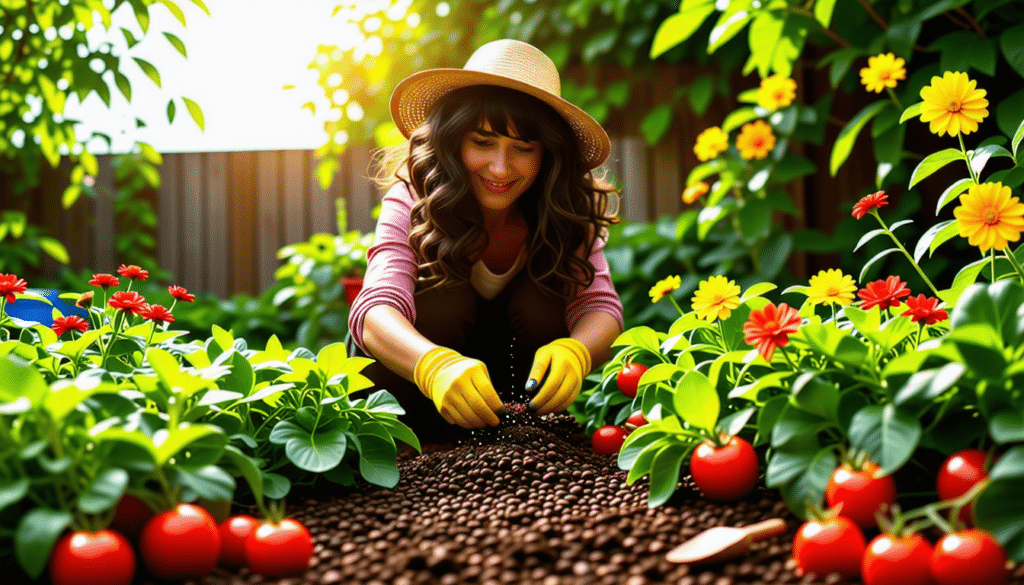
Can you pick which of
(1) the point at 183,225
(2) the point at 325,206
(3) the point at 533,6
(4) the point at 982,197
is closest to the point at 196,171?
(1) the point at 183,225

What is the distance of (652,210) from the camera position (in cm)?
424

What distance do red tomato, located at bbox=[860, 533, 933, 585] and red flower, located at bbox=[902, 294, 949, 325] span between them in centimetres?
41

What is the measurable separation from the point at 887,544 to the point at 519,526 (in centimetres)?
54

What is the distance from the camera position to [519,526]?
1277mm

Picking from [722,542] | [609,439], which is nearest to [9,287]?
[609,439]

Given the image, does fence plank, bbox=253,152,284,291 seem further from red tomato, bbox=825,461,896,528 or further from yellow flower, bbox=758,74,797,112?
red tomato, bbox=825,461,896,528

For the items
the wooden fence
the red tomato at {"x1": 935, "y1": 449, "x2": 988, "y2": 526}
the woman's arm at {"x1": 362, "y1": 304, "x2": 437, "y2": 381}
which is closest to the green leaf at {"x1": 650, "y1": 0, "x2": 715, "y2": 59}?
the woman's arm at {"x1": 362, "y1": 304, "x2": 437, "y2": 381}

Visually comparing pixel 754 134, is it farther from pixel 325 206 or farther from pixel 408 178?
pixel 325 206

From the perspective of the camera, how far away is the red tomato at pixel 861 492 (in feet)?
3.45

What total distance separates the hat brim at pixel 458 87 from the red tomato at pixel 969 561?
1277 millimetres

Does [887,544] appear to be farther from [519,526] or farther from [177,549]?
[177,549]

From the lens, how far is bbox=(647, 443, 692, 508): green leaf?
127cm

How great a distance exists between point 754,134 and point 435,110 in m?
1.43

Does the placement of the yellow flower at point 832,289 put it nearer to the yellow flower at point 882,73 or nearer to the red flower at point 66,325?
the yellow flower at point 882,73
